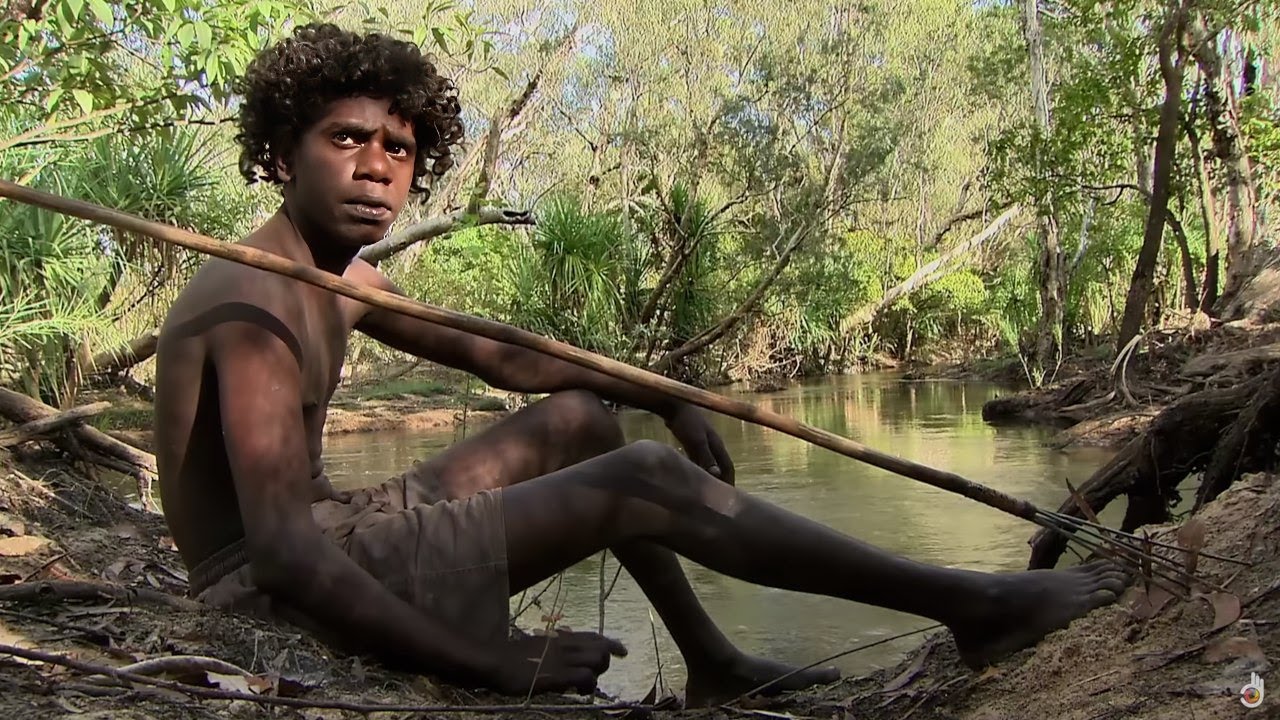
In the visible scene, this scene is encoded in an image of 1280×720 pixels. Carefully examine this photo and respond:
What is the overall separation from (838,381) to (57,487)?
12028 mm

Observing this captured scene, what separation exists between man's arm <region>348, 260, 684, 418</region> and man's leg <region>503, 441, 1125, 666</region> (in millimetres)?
417

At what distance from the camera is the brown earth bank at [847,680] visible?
129 centimetres

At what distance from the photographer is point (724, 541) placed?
1665mm

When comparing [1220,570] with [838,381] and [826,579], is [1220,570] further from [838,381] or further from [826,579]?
[838,381]

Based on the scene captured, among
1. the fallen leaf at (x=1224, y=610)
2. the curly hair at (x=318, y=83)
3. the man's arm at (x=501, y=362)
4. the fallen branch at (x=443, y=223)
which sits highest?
the fallen branch at (x=443, y=223)

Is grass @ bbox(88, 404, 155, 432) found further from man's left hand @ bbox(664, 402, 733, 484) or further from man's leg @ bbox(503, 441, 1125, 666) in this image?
man's leg @ bbox(503, 441, 1125, 666)

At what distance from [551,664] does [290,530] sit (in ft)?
1.41

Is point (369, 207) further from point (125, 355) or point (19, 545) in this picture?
point (125, 355)

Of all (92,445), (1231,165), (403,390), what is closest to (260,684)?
(92,445)

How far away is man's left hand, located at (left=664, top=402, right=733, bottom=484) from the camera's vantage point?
6.67 ft

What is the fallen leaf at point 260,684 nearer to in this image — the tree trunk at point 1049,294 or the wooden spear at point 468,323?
the wooden spear at point 468,323

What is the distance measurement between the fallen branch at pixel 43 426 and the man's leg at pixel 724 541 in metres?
2.53

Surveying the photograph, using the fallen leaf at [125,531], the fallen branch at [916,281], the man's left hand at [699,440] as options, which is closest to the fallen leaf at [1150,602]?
the man's left hand at [699,440]

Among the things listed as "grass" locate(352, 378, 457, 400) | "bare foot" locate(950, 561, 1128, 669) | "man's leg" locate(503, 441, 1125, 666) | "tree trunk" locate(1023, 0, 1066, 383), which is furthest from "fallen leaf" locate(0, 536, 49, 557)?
"tree trunk" locate(1023, 0, 1066, 383)
